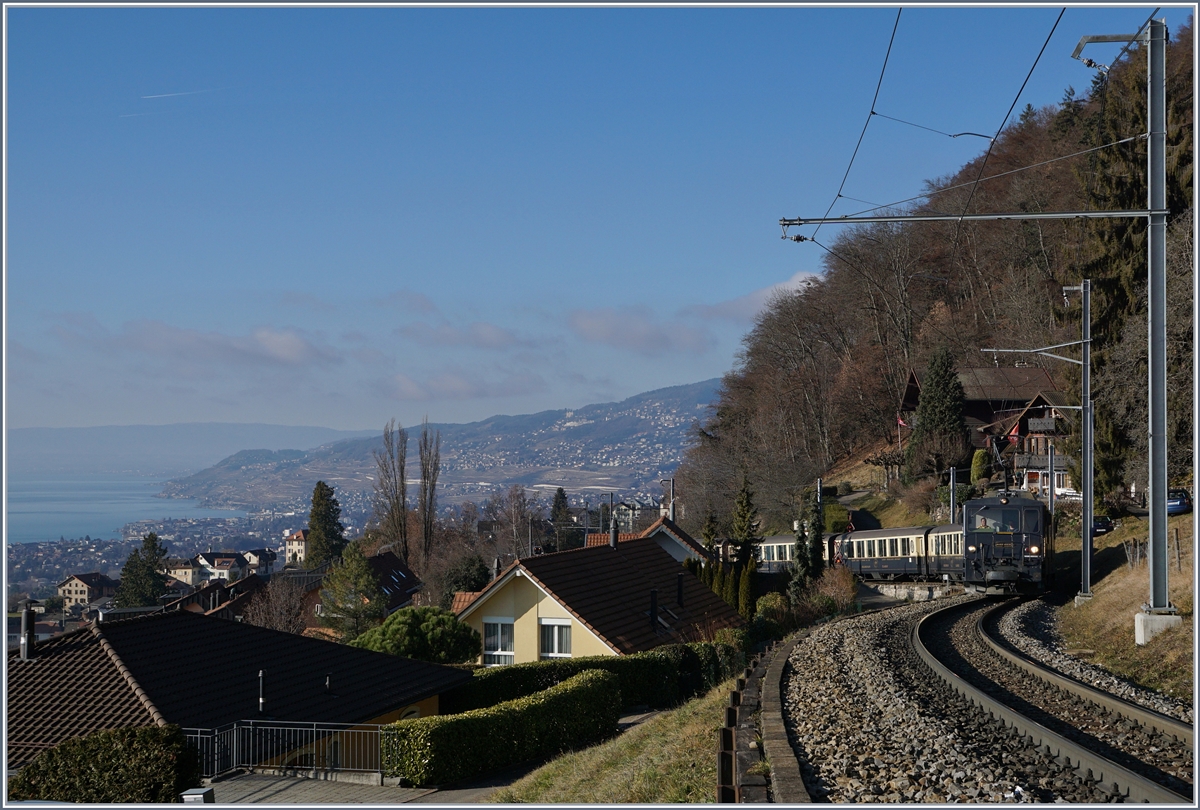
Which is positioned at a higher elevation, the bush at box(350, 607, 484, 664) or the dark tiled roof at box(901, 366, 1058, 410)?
the dark tiled roof at box(901, 366, 1058, 410)

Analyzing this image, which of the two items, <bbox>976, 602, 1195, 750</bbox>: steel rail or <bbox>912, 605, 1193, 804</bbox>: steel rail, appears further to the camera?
<bbox>976, 602, 1195, 750</bbox>: steel rail

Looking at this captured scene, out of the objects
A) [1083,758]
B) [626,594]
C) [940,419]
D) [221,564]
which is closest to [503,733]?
[1083,758]

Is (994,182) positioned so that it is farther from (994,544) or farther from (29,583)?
(29,583)

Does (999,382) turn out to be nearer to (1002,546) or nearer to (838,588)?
(838,588)

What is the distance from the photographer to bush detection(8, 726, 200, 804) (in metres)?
9.97

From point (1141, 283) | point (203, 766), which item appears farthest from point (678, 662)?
point (1141, 283)

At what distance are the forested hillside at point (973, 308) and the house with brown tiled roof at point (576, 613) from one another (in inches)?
634

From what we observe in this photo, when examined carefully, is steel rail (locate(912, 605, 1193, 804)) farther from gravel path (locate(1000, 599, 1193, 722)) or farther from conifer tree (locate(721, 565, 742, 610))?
conifer tree (locate(721, 565, 742, 610))

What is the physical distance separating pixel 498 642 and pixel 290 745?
9.44 metres

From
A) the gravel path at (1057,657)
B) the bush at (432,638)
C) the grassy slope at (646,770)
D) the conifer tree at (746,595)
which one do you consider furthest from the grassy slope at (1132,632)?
the bush at (432,638)

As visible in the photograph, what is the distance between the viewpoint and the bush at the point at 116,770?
9.97 metres

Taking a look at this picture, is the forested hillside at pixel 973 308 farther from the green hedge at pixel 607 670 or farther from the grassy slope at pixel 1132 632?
the green hedge at pixel 607 670

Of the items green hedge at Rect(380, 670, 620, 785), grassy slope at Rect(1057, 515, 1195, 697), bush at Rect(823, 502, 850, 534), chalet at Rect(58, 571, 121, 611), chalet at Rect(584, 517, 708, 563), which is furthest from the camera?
chalet at Rect(58, 571, 121, 611)

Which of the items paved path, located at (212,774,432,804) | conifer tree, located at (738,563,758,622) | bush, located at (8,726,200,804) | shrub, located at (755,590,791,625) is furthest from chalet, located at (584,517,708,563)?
Answer: bush, located at (8,726,200,804)
